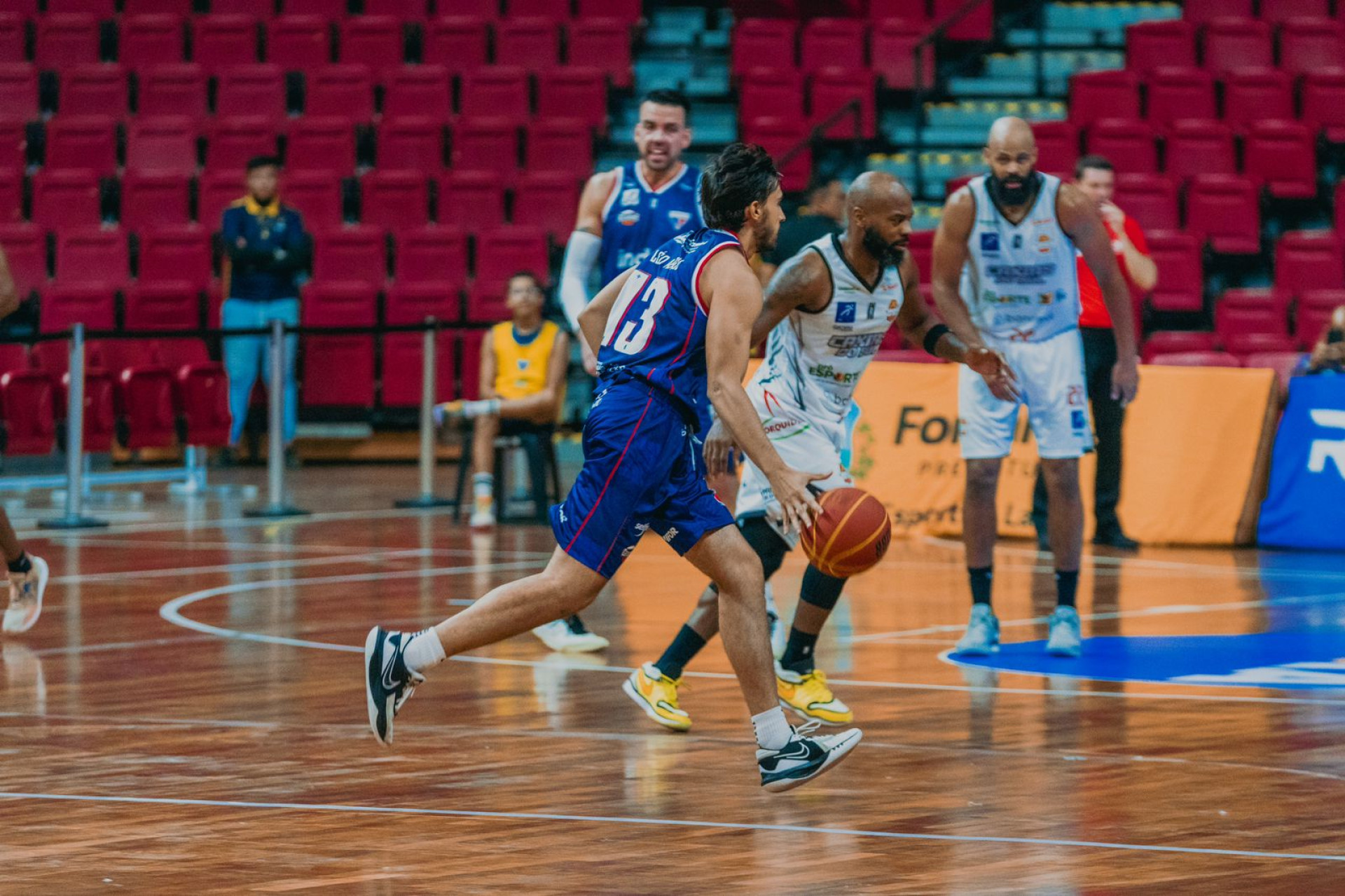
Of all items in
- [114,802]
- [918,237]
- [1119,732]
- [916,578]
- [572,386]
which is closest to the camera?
[114,802]

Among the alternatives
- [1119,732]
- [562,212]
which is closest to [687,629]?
[1119,732]

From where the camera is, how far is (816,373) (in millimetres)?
6465

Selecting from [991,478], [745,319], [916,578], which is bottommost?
[916,578]

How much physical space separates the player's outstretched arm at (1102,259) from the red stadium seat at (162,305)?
31.8ft

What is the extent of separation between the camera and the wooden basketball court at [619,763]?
4.30m

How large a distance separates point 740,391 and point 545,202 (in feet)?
37.8

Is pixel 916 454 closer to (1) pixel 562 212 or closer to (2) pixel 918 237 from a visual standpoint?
(2) pixel 918 237

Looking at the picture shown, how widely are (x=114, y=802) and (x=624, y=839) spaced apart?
1.29 metres

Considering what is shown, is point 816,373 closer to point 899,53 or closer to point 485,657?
point 485,657

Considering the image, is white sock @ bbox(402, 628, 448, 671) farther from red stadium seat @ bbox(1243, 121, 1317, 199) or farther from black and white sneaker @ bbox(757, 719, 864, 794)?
red stadium seat @ bbox(1243, 121, 1317, 199)

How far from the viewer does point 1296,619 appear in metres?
8.51

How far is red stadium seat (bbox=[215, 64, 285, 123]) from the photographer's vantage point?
17578 millimetres

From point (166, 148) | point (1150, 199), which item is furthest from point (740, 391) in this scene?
point (166, 148)

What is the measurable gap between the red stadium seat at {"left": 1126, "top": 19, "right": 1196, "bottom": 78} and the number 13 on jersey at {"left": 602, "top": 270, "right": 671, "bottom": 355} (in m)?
12.7
